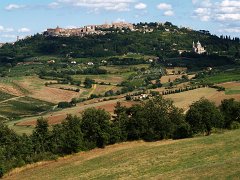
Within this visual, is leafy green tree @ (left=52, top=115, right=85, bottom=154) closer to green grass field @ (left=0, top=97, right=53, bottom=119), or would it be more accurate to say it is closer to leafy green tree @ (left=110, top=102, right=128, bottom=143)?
leafy green tree @ (left=110, top=102, right=128, bottom=143)

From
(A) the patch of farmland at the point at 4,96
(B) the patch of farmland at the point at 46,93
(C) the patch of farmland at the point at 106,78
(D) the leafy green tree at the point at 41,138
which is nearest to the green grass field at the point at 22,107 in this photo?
(A) the patch of farmland at the point at 4,96

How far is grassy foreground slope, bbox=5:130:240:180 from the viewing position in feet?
113

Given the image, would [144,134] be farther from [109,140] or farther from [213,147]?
[213,147]

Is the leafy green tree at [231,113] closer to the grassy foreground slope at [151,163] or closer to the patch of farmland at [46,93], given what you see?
the grassy foreground slope at [151,163]

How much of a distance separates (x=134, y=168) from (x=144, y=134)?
22185 millimetres

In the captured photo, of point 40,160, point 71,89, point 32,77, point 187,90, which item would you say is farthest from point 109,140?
point 32,77

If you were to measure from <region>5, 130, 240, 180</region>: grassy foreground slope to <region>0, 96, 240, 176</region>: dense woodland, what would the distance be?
1933mm

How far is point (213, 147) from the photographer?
4569 centimetres

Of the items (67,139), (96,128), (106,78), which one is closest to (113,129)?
(96,128)

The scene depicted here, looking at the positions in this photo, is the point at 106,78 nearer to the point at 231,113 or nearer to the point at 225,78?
the point at 225,78

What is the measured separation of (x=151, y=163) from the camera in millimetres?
42844

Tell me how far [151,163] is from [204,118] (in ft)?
74.8

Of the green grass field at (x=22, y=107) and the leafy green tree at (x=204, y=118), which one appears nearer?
the leafy green tree at (x=204, y=118)

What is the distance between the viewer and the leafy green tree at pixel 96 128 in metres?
59.7
